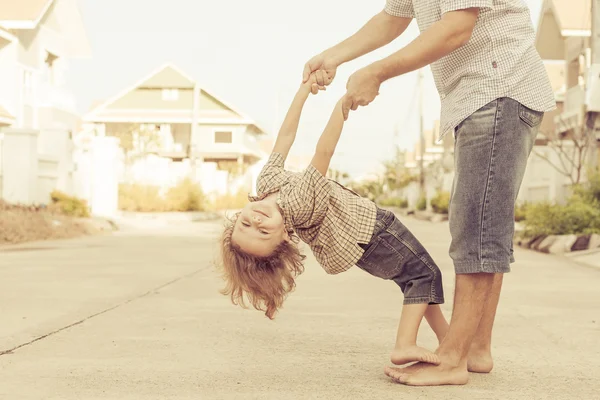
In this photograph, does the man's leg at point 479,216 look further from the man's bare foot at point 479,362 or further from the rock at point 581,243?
the rock at point 581,243

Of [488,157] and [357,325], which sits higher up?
[488,157]

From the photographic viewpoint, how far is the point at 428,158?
74812mm

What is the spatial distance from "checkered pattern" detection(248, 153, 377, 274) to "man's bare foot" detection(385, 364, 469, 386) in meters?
0.50

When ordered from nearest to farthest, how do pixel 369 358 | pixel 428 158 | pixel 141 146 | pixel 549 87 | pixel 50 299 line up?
pixel 549 87, pixel 369 358, pixel 50 299, pixel 141 146, pixel 428 158

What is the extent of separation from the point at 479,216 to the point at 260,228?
0.87 meters

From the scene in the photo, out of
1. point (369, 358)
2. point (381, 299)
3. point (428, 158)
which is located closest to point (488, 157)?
point (369, 358)

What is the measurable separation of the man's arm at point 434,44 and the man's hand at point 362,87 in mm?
23

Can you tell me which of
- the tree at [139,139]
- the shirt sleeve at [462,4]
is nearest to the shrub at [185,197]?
the tree at [139,139]

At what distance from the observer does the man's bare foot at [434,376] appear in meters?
3.41

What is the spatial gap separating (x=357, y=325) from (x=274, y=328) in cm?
52

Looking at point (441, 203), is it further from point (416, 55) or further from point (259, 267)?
point (416, 55)

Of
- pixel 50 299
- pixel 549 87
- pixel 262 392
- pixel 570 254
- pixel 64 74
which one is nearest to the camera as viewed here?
pixel 262 392

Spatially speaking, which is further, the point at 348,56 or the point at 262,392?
the point at 348,56

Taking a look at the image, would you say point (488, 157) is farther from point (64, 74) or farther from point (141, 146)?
point (141, 146)
